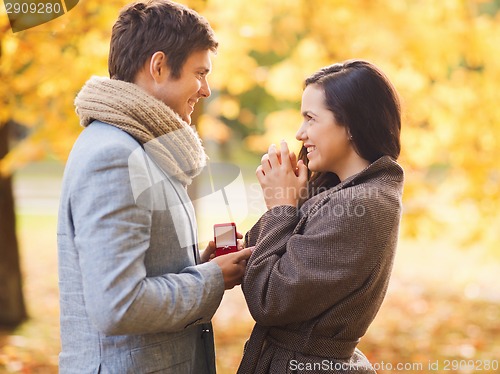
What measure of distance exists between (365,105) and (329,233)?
47 centimetres

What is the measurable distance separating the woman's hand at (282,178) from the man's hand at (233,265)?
201 millimetres

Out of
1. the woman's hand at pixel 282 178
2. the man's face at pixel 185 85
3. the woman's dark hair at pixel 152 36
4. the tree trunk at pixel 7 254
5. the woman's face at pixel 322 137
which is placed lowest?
the tree trunk at pixel 7 254

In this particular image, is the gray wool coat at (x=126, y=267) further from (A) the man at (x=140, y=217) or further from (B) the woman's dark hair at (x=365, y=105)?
(B) the woman's dark hair at (x=365, y=105)

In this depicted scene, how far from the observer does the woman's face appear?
2.16 m

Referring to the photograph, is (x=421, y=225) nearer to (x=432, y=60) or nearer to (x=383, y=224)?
(x=432, y=60)

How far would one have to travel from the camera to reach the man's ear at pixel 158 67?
195 cm

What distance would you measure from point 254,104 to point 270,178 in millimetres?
15283

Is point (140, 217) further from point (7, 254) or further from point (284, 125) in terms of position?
point (7, 254)

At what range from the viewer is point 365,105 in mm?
2143

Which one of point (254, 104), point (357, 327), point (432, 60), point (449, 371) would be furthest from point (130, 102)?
point (254, 104)

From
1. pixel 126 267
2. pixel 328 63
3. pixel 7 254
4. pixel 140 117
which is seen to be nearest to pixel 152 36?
pixel 140 117

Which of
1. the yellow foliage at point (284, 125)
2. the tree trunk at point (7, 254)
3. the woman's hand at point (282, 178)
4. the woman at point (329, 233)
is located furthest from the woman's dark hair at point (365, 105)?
the tree trunk at point (7, 254)

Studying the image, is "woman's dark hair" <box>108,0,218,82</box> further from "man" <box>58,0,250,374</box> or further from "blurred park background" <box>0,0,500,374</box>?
"blurred park background" <box>0,0,500,374</box>

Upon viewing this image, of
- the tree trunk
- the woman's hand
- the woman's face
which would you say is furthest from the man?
the tree trunk
